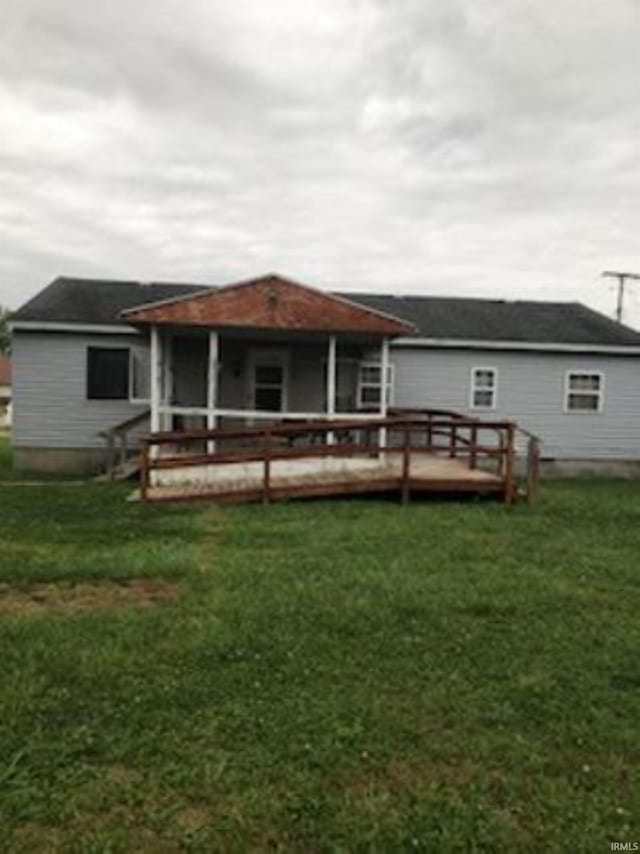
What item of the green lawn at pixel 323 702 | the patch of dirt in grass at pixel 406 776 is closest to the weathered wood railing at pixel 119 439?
the green lawn at pixel 323 702

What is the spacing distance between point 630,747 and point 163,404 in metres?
12.4

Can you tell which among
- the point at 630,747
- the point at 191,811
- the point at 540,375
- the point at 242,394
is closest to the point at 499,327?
the point at 540,375

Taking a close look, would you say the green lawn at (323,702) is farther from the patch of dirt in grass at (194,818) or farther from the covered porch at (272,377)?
the covered porch at (272,377)

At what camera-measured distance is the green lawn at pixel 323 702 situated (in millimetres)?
3586

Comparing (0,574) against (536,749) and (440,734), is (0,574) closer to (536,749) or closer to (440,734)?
(440,734)

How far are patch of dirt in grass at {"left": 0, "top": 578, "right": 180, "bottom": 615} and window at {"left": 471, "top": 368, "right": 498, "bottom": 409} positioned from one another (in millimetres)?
12487

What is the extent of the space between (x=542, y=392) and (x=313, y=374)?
5.50 m

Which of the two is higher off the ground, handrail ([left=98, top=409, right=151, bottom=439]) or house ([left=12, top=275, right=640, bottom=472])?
house ([left=12, top=275, right=640, bottom=472])

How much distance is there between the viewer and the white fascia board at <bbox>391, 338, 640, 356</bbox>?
1831cm

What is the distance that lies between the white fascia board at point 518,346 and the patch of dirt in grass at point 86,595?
11717 millimetres

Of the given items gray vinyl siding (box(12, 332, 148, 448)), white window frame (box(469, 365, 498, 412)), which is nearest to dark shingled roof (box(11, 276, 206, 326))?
gray vinyl siding (box(12, 332, 148, 448))

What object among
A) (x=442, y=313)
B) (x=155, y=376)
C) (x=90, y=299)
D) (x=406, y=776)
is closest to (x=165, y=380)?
(x=155, y=376)

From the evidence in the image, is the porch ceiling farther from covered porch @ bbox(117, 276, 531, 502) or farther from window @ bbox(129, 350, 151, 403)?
window @ bbox(129, 350, 151, 403)

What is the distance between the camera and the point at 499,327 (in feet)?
63.7
